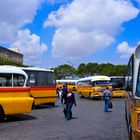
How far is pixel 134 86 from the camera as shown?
916 cm

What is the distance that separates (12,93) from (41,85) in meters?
8.97

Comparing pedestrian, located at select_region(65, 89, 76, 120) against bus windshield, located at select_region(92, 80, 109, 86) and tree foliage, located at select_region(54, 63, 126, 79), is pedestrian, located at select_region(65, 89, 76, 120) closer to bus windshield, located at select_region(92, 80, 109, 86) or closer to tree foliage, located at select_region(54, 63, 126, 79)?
bus windshield, located at select_region(92, 80, 109, 86)

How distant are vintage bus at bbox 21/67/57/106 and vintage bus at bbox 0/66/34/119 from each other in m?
7.26

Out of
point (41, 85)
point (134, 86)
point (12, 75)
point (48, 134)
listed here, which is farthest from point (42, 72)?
point (134, 86)

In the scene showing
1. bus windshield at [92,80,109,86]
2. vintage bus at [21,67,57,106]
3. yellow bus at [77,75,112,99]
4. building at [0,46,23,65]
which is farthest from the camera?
building at [0,46,23,65]

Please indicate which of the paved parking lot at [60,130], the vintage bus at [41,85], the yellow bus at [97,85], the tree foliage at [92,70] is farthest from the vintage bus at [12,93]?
the tree foliage at [92,70]

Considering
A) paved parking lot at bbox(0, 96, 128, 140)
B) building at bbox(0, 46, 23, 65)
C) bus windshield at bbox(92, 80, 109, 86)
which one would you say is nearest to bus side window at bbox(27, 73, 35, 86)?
paved parking lot at bbox(0, 96, 128, 140)

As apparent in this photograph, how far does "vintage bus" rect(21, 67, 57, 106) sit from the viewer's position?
26.3m

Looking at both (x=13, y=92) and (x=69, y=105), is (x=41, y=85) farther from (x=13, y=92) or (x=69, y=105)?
(x=13, y=92)

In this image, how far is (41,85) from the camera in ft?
88.1

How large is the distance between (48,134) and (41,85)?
42.4 feet

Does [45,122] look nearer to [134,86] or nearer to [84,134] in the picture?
[84,134]

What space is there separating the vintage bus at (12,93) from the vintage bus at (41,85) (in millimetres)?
7263

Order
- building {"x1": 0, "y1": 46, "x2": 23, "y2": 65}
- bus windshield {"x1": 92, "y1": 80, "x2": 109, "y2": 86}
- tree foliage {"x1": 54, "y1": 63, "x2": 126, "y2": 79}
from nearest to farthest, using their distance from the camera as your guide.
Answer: bus windshield {"x1": 92, "y1": 80, "x2": 109, "y2": 86} < tree foliage {"x1": 54, "y1": 63, "x2": 126, "y2": 79} < building {"x1": 0, "y1": 46, "x2": 23, "y2": 65}
